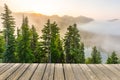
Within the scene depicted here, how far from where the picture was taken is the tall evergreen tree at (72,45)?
44500mm

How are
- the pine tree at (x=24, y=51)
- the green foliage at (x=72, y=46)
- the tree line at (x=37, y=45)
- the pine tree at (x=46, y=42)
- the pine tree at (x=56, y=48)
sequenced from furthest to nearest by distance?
the green foliage at (x=72, y=46)
the pine tree at (x=46, y=42)
the pine tree at (x=56, y=48)
the tree line at (x=37, y=45)
the pine tree at (x=24, y=51)

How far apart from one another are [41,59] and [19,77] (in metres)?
36.6

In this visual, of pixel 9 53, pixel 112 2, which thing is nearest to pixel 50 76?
pixel 112 2

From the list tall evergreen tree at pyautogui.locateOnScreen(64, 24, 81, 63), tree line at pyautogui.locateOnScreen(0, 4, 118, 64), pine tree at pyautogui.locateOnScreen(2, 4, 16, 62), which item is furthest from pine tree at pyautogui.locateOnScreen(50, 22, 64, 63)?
pine tree at pyautogui.locateOnScreen(2, 4, 16, 62)

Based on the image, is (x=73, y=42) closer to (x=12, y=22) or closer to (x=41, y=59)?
(x=41, y=59)

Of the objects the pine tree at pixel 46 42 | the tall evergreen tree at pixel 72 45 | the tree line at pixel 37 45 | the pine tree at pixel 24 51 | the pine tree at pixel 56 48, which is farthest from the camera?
the tall evergreen tree at pixel 72 45

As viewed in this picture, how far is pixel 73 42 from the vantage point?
46.1 metres

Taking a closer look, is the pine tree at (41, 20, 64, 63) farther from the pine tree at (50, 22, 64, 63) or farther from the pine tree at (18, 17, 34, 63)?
the pine tree at (18, 17, 34, 63)

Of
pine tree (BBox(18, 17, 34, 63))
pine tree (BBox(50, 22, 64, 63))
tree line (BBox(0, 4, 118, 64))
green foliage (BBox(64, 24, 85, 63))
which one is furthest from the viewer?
green foliage (BBox(64, 24, 85, 63))

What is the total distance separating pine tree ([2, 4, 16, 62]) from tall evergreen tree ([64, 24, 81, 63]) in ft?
30.8

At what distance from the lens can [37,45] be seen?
138ft

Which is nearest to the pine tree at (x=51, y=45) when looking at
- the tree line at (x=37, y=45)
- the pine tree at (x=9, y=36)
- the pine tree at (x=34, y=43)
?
the tree line at (x=37, y=45)

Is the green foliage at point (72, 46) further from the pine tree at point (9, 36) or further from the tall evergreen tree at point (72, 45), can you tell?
the pine tree at point (9, 36)

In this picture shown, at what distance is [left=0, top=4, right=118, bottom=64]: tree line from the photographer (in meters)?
39.5
